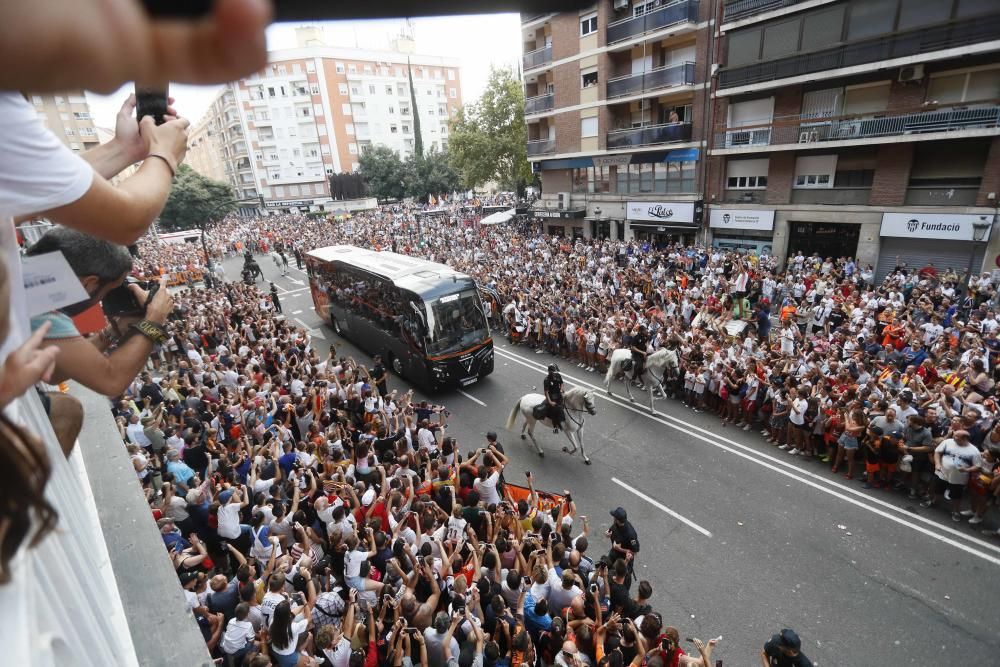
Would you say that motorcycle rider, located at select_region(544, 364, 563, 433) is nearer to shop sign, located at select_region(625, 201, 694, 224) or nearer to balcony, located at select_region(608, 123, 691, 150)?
shop sign, located at select_region(625, 201, 694, 224)

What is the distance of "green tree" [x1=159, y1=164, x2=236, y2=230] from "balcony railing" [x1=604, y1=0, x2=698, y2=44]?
4601cm

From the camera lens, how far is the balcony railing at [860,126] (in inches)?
683

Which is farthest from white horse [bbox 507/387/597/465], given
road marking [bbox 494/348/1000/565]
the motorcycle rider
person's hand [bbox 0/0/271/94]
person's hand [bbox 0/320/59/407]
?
person's hand [bbox 0/0/271/94]

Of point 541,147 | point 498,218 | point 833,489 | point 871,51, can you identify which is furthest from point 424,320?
point 498,218

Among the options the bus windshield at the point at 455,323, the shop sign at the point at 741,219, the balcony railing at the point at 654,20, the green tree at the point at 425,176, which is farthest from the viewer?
the green tree at the point at 425,176

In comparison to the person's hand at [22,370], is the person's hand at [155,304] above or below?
→ below

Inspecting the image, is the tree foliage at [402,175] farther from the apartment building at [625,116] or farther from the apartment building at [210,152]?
the apartment building at [210,152]

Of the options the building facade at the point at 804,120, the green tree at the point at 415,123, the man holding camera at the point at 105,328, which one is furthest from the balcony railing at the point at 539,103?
the green tree at the point at 415,123

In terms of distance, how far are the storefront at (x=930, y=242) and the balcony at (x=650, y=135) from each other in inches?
383

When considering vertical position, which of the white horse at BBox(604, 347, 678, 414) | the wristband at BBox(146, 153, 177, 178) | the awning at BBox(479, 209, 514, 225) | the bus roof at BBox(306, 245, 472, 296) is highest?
the wristband at BBox(146, 153, 177, 178)

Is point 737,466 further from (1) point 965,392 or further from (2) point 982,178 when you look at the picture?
(2) point 982,178

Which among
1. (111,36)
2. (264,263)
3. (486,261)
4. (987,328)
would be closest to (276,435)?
(111,36)

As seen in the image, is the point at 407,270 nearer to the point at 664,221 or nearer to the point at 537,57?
the point at 664,221

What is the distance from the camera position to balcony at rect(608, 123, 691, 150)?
26000 millimetres
